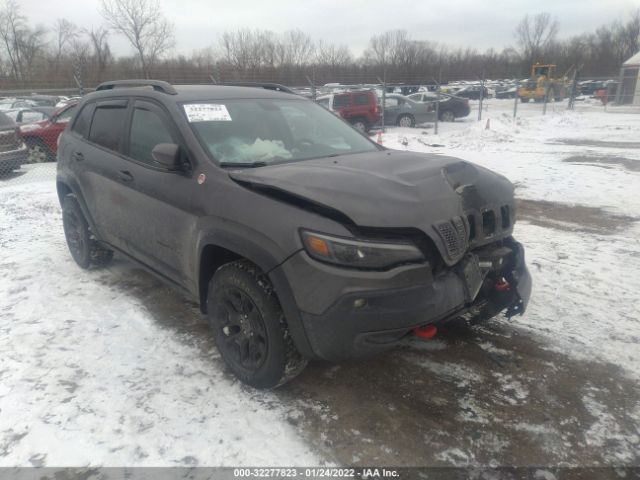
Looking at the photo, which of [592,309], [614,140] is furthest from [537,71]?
[592,309]

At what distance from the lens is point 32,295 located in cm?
417

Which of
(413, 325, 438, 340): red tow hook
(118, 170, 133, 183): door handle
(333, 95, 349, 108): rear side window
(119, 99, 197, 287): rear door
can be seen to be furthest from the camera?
(333, 95, 349, 108): rear side window

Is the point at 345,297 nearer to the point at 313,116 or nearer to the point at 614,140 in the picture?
the point at 313,116

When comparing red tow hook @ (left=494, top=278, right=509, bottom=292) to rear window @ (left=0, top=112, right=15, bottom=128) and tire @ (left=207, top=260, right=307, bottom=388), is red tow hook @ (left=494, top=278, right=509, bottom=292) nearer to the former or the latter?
tire @ (left=207, top=260, right=307, bottom=388)

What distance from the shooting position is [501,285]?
2939 mm

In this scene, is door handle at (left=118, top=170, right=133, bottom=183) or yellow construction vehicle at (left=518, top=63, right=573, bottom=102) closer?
door handle at (left=118, top=170, right=133, bottom=183)

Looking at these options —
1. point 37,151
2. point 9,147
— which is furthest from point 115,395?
point 37,151

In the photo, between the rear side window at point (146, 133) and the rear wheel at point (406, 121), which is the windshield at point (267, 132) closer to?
the rear side window at point (146, 133)

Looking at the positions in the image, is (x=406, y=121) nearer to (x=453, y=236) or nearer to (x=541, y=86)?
(x=453, y=236)

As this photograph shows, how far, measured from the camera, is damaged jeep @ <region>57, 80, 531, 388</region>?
2285 millimetres

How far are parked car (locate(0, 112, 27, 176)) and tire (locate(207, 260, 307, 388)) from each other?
30.9 ft

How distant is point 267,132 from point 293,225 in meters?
1.32

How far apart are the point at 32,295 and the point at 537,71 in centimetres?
4635

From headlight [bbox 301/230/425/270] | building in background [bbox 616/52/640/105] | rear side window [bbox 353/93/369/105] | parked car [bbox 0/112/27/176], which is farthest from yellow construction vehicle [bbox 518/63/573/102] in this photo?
headlight [bbox 301/230/425/270]
